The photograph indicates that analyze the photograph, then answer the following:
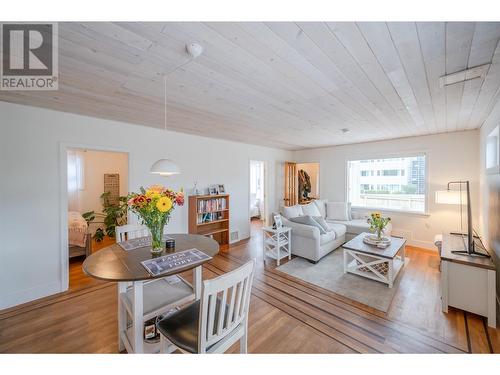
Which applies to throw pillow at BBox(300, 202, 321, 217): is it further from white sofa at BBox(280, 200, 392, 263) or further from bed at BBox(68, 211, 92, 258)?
bed at BBox(68, 211, 92, 258)

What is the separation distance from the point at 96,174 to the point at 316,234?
222 inches

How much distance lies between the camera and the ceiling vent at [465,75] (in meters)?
1.65

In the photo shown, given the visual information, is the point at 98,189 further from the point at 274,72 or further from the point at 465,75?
the point at 465,75

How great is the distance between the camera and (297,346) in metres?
1.76

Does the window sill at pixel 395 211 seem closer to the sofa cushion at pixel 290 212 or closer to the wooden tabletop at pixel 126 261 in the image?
the sofa cushion at pixel 290 212

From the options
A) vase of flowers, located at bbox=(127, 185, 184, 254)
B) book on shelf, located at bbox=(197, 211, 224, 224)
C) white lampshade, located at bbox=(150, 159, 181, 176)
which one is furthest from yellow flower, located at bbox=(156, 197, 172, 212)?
book on shelf, located at bbox=(197, 211, 224, 224)

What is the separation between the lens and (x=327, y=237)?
376cm

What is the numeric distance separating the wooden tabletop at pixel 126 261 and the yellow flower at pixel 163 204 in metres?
0.40

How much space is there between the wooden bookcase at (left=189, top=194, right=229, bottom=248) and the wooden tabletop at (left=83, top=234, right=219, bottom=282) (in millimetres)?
1844

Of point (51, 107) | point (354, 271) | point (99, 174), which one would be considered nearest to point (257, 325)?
point (354, 271)

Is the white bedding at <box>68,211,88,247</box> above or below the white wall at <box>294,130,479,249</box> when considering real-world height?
below

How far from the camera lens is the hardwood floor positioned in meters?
1.77

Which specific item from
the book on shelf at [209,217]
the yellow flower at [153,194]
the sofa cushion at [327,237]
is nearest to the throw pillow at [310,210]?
the sofa cushion at [327,237]

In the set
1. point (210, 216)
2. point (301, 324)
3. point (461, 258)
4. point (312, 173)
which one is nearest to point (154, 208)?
point (301, 324)
